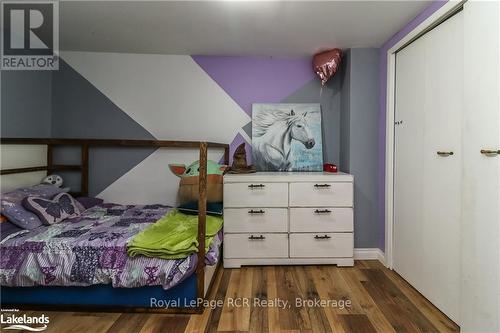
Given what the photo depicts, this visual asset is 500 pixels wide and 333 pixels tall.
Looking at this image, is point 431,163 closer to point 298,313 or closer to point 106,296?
point 298,313

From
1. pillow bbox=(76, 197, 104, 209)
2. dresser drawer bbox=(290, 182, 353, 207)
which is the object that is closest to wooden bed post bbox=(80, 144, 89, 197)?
pillow bbox=(76, 197, 104, 209)

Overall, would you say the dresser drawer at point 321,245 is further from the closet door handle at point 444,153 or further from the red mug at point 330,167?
the closet door handle at point 444,153

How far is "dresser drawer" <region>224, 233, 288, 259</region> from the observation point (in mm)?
2465

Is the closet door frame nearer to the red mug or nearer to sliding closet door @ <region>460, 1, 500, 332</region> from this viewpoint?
the red mug

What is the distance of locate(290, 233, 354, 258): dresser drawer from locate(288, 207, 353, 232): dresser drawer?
0.06 meters

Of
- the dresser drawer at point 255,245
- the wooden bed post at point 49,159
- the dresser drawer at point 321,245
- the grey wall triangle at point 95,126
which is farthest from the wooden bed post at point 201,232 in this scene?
the wooden bed post at point 49,159

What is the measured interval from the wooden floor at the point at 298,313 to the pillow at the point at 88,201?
43.9 inches

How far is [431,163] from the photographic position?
6.29 feet

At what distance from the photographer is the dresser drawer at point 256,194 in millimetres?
2467

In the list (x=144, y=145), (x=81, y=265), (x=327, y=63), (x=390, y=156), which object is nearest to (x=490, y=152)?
(x=390, y=156)

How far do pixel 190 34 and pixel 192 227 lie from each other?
1685mm

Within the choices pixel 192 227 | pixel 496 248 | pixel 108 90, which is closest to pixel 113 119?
pixel 108 90

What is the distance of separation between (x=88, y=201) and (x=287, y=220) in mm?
1978

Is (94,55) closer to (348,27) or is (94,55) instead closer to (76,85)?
(76,85)
